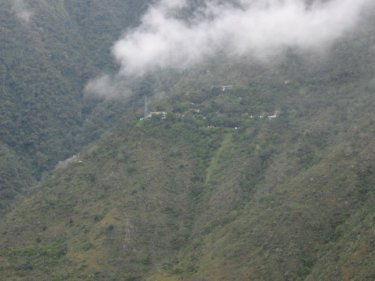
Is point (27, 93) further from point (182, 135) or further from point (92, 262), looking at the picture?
point (92, 262)

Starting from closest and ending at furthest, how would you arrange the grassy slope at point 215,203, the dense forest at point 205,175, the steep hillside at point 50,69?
the grassy slope at point 215,203 < the dense forest at point 205,175 < the steep hillside at point 50,69

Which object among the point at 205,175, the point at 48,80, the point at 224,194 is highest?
the point at 48,80

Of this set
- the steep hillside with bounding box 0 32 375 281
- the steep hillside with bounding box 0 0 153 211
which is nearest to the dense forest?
the steep hillside with bounding box 0 32 375 281

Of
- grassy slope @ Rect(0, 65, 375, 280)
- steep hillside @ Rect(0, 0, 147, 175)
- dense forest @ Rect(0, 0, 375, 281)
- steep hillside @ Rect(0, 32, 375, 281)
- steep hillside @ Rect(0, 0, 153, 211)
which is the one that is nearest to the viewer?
grassy slope @ Rect(0, 65, 375, 280)

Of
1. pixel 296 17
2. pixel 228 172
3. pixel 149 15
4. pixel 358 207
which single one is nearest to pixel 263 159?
pixel 228 172

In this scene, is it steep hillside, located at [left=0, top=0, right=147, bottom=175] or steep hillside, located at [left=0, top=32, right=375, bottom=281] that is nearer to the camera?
steep hillside, located at [left=0, top=32, right=375, bottom=281]

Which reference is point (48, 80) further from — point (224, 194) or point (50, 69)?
point (224, 194)

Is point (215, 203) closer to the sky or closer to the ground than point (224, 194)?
closer to the ground

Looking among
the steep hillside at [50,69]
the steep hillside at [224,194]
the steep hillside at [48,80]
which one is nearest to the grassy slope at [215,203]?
the steep hillside at [224,194]

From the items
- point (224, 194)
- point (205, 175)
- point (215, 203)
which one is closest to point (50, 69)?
point (205, 175)

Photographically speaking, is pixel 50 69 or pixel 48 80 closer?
pixel 48 80

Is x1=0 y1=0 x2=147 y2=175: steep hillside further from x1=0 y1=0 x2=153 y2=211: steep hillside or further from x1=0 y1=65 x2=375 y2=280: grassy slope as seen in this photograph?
x1=0 y1=65 x2=375 y2=280: grassy slope

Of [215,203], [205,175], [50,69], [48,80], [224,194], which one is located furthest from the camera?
[50,69]

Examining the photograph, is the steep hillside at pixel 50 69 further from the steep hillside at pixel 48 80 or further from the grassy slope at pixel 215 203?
the grassy slope at pixel 215 203
